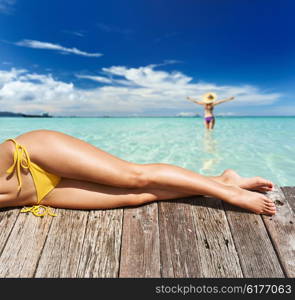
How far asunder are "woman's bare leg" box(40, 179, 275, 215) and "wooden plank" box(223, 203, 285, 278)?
0.64 ft

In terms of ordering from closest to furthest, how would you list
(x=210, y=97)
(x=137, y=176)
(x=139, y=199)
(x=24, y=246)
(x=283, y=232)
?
(x=24, y=246) < (x=283, y=232) < (x=137, y=176) < (x=139, y=199) < (x=210, y=97)

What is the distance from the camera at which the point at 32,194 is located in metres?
1.66

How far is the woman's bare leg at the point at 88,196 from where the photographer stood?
1706 mm

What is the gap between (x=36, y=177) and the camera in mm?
1584

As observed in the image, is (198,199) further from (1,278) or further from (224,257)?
(1,278)

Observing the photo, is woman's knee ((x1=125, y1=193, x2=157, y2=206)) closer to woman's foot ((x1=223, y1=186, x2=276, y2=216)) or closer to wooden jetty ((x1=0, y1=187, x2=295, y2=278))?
wooden jetty ((x1=0, y1=187, x2=295, y2=278))

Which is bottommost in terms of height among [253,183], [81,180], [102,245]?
[102,245]

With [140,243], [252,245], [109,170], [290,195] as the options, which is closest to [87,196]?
[109,170]

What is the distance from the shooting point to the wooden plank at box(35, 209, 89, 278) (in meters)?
1.26

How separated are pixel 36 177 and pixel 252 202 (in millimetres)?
1676

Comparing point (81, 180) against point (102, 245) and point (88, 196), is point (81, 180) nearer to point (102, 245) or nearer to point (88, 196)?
point (88, 196)

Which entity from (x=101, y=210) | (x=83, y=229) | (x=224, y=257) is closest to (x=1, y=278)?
(x=83, y=229)

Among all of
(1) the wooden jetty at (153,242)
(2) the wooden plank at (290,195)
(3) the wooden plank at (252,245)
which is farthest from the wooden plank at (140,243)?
(2) the wooden plank at (290,195)
